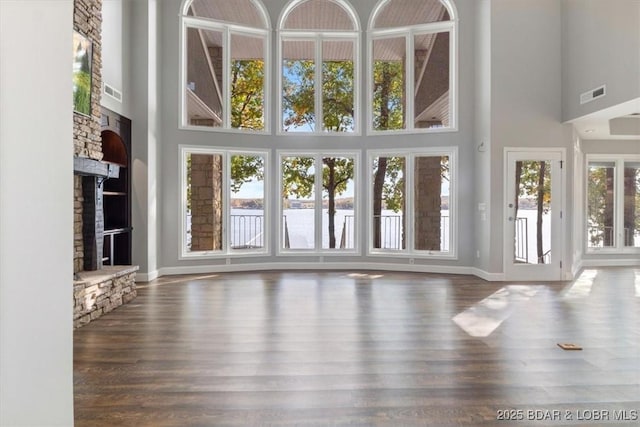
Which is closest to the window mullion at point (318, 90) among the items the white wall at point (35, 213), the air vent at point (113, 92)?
the air vent at point (113, 92)

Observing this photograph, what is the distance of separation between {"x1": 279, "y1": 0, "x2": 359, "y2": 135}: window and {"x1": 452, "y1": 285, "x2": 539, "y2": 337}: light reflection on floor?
4303 millimetres

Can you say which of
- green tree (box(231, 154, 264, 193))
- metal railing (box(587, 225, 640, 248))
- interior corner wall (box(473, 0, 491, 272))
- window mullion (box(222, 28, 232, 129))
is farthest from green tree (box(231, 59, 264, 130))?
metal railing (box(587, 225, 640, 248))

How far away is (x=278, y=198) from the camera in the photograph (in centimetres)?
884

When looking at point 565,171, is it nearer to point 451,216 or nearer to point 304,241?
point 451,216

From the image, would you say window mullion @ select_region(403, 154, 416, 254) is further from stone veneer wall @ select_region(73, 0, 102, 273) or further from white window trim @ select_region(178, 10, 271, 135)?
stone veneer wall @ select_region(73, 0, 102, 273)

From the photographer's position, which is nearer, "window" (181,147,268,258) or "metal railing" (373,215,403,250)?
"window" (181,147,268,258)

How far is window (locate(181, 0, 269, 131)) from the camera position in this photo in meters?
8.32

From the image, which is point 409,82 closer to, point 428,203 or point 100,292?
point 428,203

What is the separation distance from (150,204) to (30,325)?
6.35 metres

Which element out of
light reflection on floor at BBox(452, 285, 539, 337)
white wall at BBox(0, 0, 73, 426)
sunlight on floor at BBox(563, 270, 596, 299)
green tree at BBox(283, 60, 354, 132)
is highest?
green tree at BBox(283, 60, 354, 132)

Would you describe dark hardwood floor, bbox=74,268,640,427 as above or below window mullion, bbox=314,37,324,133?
below

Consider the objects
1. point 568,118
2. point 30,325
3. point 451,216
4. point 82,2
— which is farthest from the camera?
point 451,216

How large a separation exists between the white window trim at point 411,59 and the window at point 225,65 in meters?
2.07

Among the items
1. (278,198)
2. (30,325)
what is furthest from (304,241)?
(30,325)
